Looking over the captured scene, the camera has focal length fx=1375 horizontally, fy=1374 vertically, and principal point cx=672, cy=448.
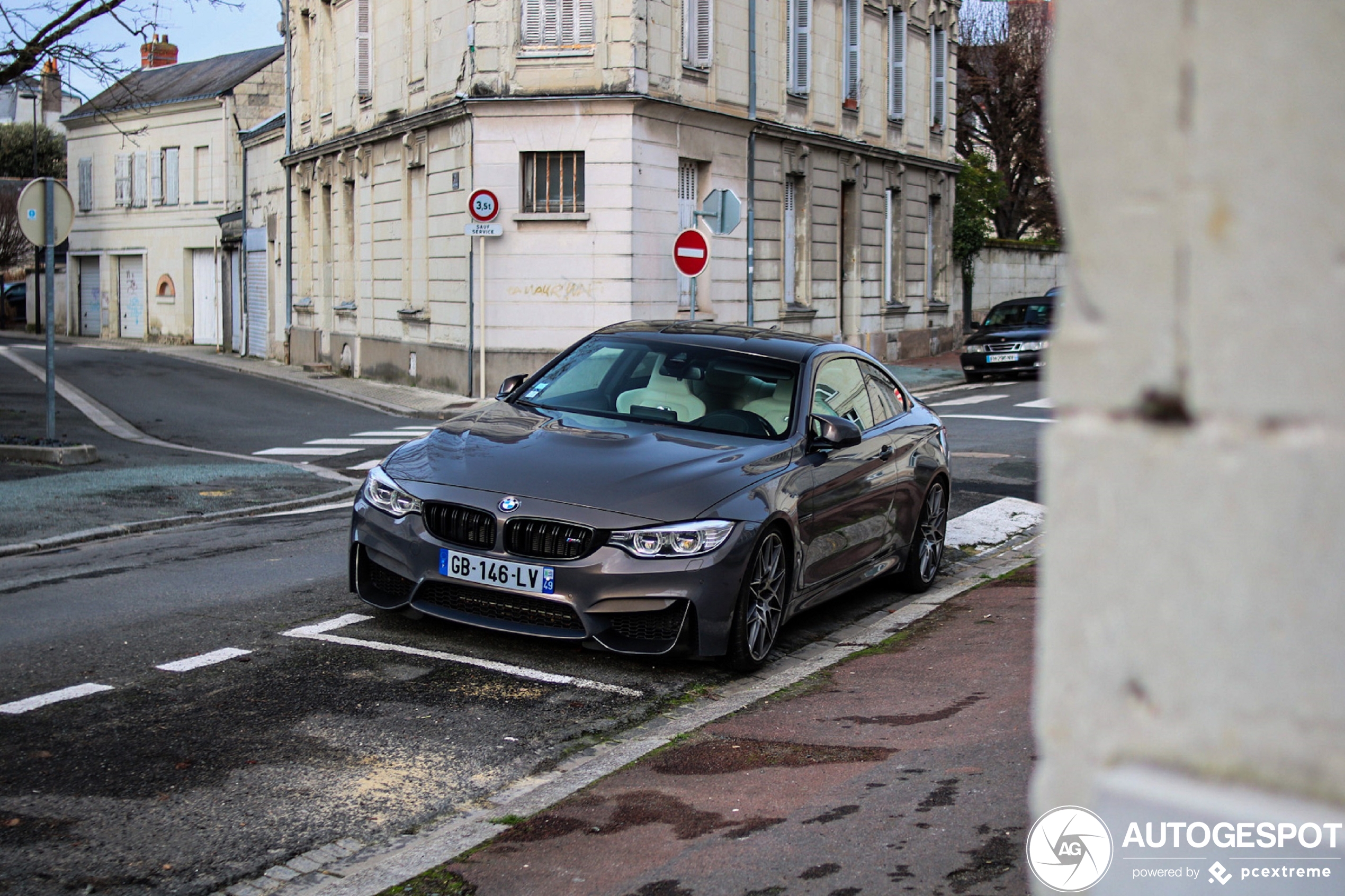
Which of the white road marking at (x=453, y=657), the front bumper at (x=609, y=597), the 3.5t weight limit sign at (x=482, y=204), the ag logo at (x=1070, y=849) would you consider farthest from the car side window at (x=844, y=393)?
the 3.5t weight limit sign at (x=482, y=204)

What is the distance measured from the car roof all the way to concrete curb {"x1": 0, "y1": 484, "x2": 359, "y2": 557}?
14.0 feet

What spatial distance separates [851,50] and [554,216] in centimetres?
1179

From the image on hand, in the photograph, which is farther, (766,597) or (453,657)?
(766,597)

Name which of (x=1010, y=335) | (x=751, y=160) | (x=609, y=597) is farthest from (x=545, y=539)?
(x=1010, y=335)

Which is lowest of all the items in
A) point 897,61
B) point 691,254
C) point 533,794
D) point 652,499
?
point 533,794

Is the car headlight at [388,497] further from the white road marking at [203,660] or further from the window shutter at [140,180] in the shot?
the window shutter at [140,180]

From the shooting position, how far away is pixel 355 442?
57.5ft

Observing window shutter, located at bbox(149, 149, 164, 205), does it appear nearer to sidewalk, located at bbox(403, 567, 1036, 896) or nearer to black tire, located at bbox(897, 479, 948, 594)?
black tire, located at bbox(897, 479, 948, 594)

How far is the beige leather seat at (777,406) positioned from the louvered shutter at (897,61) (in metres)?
28.4

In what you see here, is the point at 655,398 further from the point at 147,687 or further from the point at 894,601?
the point at 147,687

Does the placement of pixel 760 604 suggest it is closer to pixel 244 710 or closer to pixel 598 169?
pixel 244 710

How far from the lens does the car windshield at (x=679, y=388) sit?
7.43 metres

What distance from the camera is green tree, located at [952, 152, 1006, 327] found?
39562mm

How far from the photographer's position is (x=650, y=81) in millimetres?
23906
